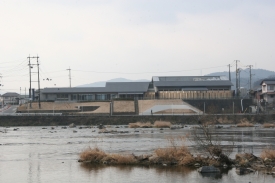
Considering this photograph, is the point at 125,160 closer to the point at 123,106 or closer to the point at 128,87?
the point at 123,106

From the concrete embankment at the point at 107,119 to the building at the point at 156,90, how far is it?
19.2 meters

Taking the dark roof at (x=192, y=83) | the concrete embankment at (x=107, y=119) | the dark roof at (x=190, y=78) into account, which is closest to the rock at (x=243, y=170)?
the concrete embankment at (x=107, y=119)

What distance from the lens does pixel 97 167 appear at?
2053 centimetres

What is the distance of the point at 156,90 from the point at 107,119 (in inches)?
1038

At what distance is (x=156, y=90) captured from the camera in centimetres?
8594

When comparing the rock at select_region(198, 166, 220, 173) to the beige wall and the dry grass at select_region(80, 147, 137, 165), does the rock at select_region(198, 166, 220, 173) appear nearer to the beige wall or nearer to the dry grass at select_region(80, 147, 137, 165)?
the dry grass at select_region(80, 147, 137, 165)

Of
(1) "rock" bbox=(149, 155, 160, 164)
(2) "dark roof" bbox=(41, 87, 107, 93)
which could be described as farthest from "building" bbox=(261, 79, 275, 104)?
(1) "rock" bbox=(149, 155, 160, 164)

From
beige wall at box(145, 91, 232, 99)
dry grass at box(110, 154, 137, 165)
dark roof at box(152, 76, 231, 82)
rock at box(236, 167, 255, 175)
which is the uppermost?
dark roof at box(152, 76, 231, 82)

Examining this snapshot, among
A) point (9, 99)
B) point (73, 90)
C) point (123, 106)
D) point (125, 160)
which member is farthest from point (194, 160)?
point (9, 99)

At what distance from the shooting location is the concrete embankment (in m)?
59.0

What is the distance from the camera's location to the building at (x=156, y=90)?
8006 cm

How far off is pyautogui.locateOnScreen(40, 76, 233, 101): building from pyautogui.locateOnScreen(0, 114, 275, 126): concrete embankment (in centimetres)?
1922

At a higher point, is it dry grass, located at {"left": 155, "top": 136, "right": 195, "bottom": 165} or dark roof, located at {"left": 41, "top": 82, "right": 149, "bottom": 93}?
dark roof, located at {"left": 41, "top": 82, "right": 149, "bottom": 93}

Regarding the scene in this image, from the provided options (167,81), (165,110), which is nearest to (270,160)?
(165,110)
